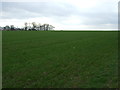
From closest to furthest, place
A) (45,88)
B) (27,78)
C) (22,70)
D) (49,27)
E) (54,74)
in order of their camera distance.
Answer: (45,88) → (27,78) → (54,74) → (22,70) → (49,27)

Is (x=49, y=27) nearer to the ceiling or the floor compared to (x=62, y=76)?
nearer to the ceiling

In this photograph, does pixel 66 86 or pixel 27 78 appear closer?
pixel 66 86

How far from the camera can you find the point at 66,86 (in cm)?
457

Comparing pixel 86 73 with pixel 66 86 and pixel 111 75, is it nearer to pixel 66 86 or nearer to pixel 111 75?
pixel 111 75

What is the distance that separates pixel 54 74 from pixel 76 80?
1070 millimetres

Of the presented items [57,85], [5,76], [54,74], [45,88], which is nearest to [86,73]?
[54,74]

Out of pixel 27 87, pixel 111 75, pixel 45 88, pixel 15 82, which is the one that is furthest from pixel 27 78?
pixel 111 75

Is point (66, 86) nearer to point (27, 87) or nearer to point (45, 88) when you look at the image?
point (45, 88)

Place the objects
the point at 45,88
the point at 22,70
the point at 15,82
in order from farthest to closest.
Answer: the point at 22,70 → the point at 15,82 → the point at 45,88

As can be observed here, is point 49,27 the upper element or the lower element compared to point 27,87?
upper

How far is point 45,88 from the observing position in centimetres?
446

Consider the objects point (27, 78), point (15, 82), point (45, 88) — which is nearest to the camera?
point (45, 88)

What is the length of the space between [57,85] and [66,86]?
0.31 meters

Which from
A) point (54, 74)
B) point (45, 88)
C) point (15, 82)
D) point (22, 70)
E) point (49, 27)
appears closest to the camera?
point (45, 88)
